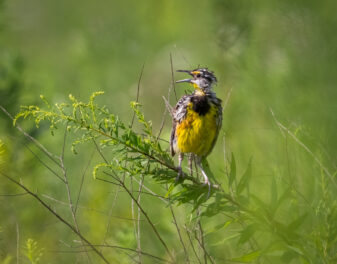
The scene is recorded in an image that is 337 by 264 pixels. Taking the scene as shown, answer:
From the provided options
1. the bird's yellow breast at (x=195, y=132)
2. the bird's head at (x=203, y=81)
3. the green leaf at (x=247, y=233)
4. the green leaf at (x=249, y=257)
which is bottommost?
the green leaf at (x=249, y=257)

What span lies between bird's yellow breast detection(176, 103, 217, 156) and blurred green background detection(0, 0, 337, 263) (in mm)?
210

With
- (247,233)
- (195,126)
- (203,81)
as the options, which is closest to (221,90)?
(203,81)

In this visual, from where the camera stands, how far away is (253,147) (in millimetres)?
5930

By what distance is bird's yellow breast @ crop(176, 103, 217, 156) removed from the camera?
15.9ft

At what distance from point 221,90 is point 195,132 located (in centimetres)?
373

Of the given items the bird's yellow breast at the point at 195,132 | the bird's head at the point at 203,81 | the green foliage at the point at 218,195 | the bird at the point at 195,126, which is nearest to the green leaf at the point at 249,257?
the green foliage at the point at 218,195

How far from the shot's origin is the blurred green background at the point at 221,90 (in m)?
4.01

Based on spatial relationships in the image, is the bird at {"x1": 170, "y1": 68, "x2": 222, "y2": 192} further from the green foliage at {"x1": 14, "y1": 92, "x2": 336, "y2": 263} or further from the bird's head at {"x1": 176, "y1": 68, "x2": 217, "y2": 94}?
the green foliage at {"x1": 14, "y1": 92, "x2": 336, "y2": 263}

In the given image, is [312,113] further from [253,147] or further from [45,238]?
[45,238]

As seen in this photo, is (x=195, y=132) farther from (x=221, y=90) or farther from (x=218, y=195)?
(x=221, y=90)

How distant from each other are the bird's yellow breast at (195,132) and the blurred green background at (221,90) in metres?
0.21

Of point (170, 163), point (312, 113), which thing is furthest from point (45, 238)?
point (312, 113)

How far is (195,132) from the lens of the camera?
15.9 feet

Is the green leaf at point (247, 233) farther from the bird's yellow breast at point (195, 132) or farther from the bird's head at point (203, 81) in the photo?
the bird's head at point (203, 81)
